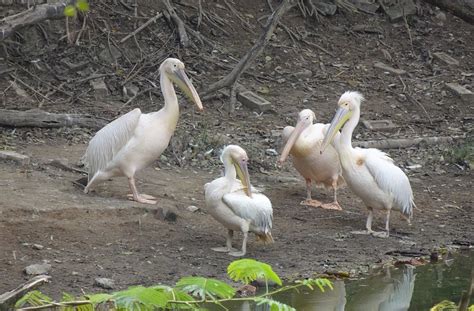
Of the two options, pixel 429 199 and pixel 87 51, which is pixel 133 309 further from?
pixel 87 51

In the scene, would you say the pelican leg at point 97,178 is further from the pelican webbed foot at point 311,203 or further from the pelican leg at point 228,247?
the pelican webbed foot at point 311,203

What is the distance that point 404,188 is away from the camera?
336 inches

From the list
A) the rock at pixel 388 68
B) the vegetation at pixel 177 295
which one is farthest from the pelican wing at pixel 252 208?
the rock at pixel 388 68

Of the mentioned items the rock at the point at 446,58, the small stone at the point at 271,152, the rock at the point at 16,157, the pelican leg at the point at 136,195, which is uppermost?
the rock at the point at 446,58

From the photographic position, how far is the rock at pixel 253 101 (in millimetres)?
11992

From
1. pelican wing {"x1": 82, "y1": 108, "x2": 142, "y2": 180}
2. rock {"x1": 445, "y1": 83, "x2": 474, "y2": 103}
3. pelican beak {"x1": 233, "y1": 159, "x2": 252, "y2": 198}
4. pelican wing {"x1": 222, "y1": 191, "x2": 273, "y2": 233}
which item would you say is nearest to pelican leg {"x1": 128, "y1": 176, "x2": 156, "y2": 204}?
pelican wing {"x1": 82, "y1": 108, "x2": 142, "y2": 180}

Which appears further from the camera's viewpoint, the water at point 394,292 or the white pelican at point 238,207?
the white pelican at point 238,207

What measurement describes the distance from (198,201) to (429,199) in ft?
7.43

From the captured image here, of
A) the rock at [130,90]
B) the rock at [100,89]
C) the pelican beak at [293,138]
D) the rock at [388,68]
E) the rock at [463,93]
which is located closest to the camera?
the pelican beak at [293,138]

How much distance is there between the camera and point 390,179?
8.52 m

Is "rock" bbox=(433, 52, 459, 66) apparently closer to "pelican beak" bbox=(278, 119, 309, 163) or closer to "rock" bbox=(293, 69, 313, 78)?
"rock" bbox=(293, 69, 313, 78)

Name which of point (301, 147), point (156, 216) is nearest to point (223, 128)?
point (301, 147)

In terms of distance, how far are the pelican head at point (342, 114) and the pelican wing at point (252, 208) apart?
1.38 m

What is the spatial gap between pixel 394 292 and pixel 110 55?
6.39 meters
